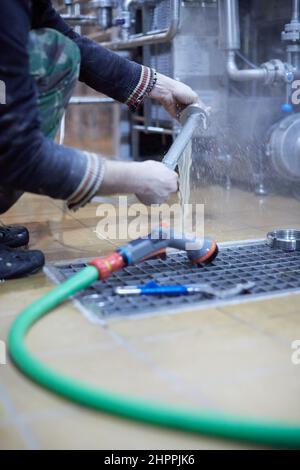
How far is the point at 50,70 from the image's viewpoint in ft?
3.96

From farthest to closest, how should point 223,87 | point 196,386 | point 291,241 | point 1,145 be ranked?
point 223,87 < point 291,241 < point 1,145 < point 196,386

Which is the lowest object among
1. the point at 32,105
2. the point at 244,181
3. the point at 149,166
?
the point at 244,181

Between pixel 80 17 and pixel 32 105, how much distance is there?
77.0 inches

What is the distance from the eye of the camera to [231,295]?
3.93ft

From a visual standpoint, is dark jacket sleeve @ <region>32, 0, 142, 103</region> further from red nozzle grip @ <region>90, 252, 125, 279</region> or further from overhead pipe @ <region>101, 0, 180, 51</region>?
overhead pipe @ <region>101, 0, 180, 51</region>

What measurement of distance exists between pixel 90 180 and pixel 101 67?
0.55m

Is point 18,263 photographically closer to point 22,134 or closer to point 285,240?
point 22,134

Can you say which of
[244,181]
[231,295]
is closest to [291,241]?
[231,295]

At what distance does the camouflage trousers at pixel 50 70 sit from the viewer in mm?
1183

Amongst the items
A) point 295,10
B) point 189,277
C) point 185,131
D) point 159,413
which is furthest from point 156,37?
point 159,413

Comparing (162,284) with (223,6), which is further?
(223,6)

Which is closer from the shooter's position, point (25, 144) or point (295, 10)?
point (25, 144)

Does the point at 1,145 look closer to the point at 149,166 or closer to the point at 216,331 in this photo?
the point at 149,166

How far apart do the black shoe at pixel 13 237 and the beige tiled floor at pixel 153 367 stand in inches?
11.2
